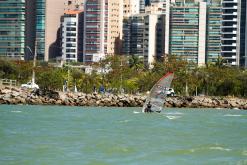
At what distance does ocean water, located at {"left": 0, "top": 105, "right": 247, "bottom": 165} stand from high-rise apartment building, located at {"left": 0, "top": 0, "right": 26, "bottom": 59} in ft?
343

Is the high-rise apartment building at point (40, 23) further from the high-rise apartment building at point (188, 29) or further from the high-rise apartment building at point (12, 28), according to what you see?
the high-rise apartment building at point (188, 29)

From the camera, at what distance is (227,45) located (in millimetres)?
151375

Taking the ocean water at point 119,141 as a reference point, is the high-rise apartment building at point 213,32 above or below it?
above

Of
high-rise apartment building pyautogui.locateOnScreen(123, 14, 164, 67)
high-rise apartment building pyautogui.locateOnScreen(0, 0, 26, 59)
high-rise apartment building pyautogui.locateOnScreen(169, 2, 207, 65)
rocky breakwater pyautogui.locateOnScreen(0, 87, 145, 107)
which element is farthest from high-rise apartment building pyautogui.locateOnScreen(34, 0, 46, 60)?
rocky breakwater pyautogui.locateOnScreen(0, 87, 145, 107)

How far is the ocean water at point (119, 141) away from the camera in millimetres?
31516

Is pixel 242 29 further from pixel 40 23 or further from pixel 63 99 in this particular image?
pixel 63 99

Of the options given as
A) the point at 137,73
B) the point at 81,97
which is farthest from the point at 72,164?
the point at 137,73

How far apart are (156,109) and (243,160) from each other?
1213 inches

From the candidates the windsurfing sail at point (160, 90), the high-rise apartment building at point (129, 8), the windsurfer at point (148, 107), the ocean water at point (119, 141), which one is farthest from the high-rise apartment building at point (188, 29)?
the ocean water at point (119, 141)

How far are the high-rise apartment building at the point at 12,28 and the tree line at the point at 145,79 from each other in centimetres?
4953

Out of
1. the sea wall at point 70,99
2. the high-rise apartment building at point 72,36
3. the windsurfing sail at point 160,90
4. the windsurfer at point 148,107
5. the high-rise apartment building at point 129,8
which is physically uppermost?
the high-rise apartment building at point 129,8

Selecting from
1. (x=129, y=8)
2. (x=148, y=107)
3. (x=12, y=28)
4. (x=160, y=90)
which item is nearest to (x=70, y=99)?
(x=148, y=107)

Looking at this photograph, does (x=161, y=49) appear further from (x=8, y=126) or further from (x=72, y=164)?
(x=72, y=164)

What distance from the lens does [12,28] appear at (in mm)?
158625
